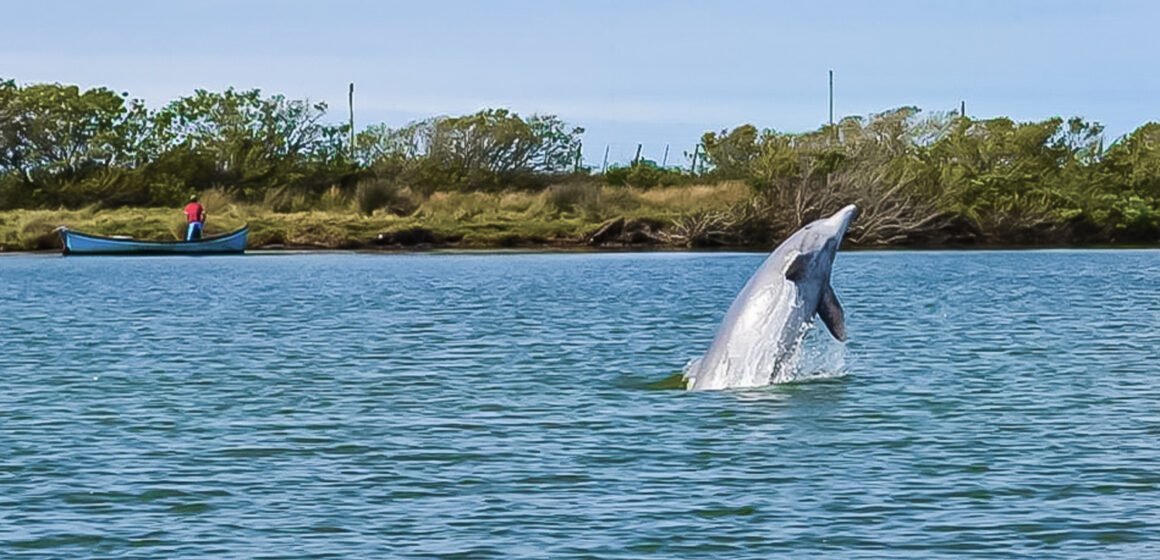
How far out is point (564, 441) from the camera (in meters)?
22.8

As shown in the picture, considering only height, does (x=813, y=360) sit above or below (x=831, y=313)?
below

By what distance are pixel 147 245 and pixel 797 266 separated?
238 feet

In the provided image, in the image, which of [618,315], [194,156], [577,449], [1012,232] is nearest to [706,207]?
[1012,232]

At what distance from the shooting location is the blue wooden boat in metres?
92.3

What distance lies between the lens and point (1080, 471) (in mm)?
20062

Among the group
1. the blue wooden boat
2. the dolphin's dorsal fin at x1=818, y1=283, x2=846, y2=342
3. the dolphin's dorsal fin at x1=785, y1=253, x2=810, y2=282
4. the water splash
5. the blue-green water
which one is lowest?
the blue-green water

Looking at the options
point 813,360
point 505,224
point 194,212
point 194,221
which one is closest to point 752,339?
point 813,360

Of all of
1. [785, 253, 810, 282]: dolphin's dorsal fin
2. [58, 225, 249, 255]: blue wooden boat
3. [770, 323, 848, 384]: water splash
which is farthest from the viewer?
[58, 225, 249, 255]: blue wooden boat

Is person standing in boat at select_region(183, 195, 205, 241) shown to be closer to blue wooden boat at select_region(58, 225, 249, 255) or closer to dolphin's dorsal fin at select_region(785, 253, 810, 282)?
blue wooden boat at select_region(58, 225, 249, 255)

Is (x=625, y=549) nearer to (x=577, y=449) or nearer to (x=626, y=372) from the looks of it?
(x=577, y=449)

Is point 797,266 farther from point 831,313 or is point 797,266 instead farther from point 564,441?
point 564,441

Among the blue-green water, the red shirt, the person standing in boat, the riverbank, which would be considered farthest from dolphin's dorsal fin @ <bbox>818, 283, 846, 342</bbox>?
the riverbank

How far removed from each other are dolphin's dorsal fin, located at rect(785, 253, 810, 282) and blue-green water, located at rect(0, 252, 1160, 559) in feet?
5.44

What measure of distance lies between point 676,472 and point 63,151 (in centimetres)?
9729
